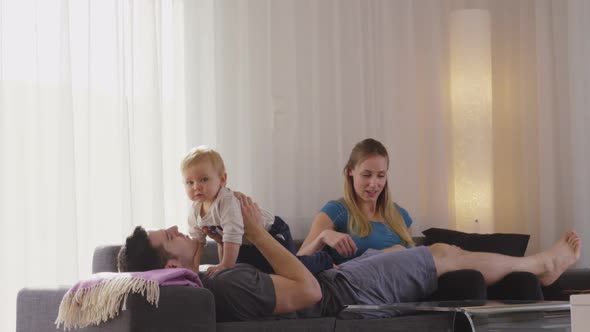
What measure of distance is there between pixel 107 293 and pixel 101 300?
0.03 metres

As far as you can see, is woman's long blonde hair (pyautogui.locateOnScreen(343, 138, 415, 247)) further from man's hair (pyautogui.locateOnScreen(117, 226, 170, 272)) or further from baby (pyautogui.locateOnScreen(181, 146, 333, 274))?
man's hair (pyautogui.locateOnScreen(117, 226, 170, 272))

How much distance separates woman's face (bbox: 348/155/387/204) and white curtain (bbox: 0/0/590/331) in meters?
0.45

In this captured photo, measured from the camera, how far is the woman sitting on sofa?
13.5ft

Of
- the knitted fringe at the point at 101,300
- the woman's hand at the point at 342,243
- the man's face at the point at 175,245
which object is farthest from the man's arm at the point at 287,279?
the woman's hand at the point at 342,243

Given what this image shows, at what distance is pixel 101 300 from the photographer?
2766mm

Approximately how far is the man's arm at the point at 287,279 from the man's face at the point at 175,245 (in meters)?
0.22

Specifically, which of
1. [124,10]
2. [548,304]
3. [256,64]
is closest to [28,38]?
[124,10]

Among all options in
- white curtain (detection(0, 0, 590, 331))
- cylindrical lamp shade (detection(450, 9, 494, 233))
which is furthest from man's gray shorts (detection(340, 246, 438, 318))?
cylindrical lamp shade (detection(450, 9, 494, 233))

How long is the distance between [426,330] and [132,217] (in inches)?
55.0

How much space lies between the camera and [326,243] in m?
3.91

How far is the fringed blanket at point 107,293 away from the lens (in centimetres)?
274

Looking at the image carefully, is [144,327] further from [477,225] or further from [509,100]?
[509,100]

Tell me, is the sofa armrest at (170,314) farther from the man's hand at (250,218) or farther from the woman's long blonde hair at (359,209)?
the woman's long blonde hair at (359,209)

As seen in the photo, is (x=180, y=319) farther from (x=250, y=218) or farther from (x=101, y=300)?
(x=250, y=218)
